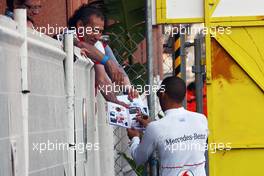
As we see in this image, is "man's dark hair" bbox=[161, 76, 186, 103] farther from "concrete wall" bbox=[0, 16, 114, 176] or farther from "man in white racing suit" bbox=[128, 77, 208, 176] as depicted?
"concrete wall" bbox=[0, 16, 114, 176]

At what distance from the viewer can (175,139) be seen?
20.8 ft

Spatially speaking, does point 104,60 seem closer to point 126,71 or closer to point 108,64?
point 108,64

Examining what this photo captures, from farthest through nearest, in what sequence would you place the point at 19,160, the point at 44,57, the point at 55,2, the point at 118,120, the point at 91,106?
the point at 55,2 → the point at 91,106 → the point at 118,120 → the point at 44,57 → the point at 19,160

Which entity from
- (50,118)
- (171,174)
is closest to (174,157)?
(171,174)

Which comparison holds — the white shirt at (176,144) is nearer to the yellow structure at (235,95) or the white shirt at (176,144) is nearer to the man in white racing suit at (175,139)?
the man in white racing suit at (175,139)

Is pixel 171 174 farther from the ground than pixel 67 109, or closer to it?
closer to it

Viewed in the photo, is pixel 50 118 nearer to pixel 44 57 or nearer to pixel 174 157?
pixel 44 57

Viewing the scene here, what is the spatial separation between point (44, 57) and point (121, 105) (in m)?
1.49

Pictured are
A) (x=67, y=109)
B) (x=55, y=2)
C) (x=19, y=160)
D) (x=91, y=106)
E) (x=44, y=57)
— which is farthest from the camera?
(x=55, y=2)

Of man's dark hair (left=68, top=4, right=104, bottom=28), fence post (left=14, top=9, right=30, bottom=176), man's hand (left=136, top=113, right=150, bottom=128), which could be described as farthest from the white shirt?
man's dark hair (left=68, top=4, right=104, bottom=28)

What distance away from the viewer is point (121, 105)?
21.9ft

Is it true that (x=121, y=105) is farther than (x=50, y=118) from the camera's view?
Yes

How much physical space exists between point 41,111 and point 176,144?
1.61 meters

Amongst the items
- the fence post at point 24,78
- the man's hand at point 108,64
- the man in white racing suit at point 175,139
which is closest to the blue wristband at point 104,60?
the man's hand at point 108,64
